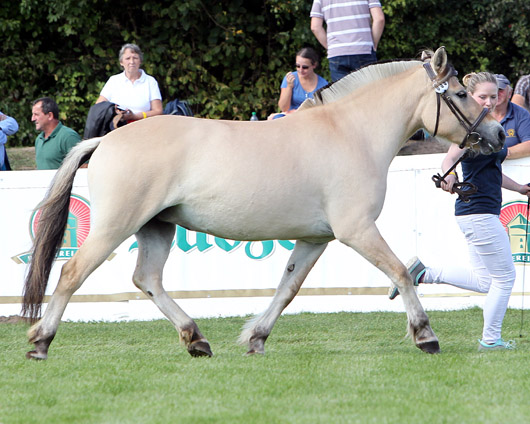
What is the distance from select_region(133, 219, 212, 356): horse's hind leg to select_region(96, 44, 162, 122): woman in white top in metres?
4.15

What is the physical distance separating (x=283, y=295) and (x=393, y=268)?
0.94 meters

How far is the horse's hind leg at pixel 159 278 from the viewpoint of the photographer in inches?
236

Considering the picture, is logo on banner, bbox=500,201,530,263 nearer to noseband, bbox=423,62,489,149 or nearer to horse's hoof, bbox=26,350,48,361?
noseband, bbox=423,62,489,149

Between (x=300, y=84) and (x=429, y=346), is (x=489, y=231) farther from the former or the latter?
(x=300, y=84)

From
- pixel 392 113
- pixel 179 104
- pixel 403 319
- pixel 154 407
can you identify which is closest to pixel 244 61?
pixel 179 104

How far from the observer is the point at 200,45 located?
54.2 ft

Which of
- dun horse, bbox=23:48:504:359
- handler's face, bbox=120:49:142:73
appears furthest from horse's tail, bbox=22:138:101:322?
handler's face, bbox=120:49:142:73

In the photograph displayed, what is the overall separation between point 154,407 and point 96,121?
601cm

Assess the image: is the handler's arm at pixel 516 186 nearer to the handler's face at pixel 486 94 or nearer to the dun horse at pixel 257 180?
the handler's face at pixel 486 94

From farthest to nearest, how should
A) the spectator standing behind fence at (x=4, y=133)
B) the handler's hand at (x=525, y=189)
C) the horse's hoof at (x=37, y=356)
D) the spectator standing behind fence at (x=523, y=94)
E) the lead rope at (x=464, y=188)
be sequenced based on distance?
the spectator standing behind fence at (x=4, y=133), the spectator standing behind fence at (x=523, y=94), the handler's hand at (x=525, y=189), the lead rope at (x=464, y=188), the horse's hoof at (x=37, y=356)

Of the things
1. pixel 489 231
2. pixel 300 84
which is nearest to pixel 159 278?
pixel 489 231

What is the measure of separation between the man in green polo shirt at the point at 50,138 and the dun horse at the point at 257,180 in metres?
4.19

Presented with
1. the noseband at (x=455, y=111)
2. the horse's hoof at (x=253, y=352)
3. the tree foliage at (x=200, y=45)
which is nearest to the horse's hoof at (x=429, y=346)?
the horse's hoof at (x=253, y=352)

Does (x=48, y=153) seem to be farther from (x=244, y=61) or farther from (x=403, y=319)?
(x=244, y=61)
